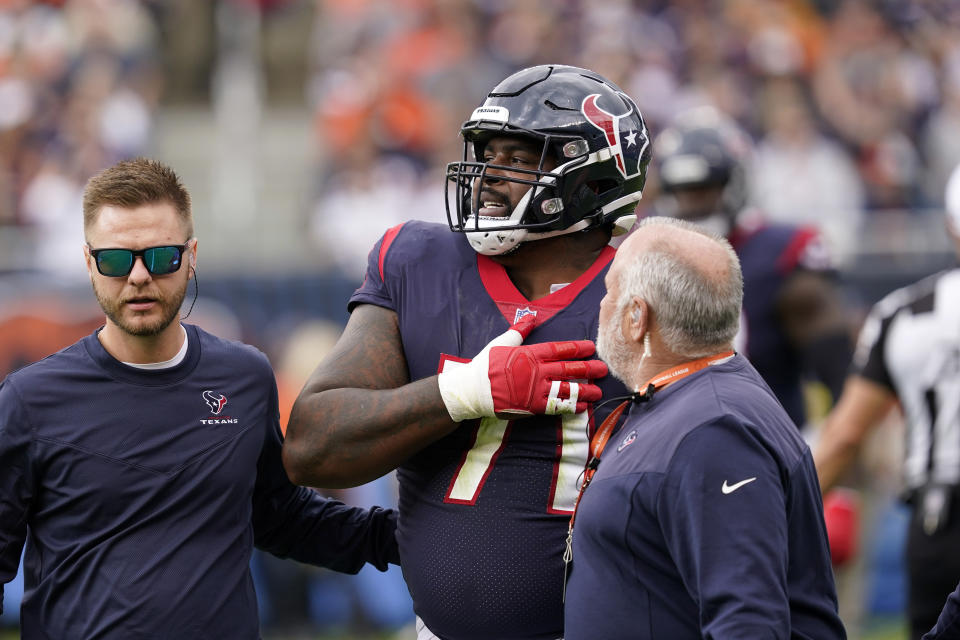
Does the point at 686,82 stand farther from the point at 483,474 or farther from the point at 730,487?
the point at 730,487

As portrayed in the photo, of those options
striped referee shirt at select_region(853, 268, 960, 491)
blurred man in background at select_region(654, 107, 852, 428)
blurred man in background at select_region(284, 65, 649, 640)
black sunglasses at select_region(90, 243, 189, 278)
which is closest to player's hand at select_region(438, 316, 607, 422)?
blurred man in background at select_region(284, 65, 649, 640)

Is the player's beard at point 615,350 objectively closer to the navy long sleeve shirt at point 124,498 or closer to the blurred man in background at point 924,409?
the navy long sleeve shirt at point 124,498

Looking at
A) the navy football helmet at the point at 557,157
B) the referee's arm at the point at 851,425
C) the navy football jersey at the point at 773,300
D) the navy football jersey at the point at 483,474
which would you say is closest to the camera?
the navy football jersey at the point at 483,474

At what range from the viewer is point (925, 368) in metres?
4.76

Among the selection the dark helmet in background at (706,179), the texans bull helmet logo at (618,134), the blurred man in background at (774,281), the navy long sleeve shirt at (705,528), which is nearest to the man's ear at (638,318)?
the navy long sleeve shirt at (705,528)

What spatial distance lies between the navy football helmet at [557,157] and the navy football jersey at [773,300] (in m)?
2.31

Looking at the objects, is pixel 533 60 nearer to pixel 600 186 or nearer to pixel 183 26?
pixel 183 26

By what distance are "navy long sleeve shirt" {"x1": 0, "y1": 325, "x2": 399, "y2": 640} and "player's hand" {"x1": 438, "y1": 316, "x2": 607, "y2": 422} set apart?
0.69 metres

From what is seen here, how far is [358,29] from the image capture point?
39.3 ft

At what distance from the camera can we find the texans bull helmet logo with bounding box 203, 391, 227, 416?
3395 millimetres

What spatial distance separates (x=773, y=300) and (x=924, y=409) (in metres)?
1.01

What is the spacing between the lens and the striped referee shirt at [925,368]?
4.68m

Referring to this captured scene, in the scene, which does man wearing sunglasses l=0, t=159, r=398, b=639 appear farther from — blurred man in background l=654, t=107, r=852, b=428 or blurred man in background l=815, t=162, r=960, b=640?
blurred man in background l=654, t=107, r=852, b=428

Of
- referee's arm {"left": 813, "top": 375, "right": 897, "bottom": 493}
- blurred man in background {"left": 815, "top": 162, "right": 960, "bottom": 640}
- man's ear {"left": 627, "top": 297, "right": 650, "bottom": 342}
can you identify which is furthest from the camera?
referee's arm {"left": 813, "top": 375, "right": 897, "bottom": 493}
